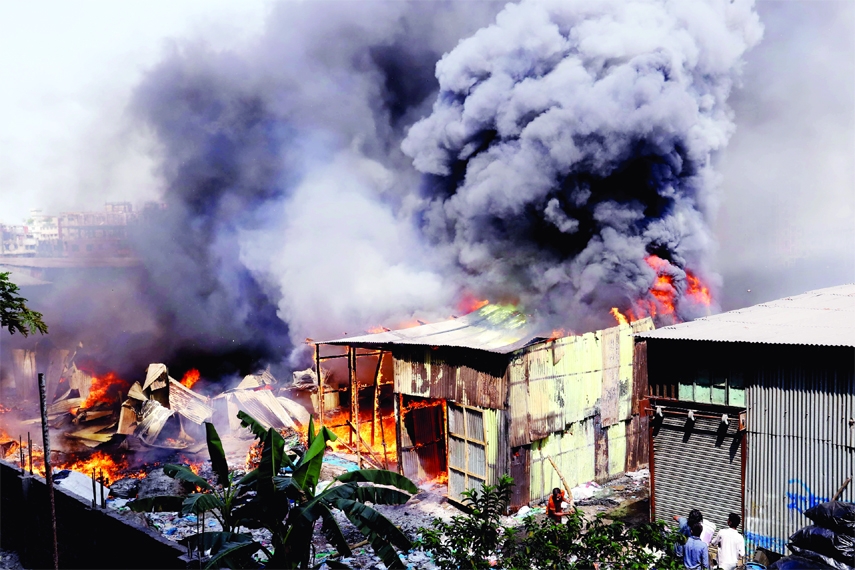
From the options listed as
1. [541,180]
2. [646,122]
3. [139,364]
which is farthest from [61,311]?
[646,122]

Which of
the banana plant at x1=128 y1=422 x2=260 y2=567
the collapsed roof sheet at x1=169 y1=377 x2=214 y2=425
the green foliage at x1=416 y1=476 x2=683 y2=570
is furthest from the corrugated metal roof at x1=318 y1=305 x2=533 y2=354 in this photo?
the green foliage at x1=416 y1=476 x2=683 y2=570

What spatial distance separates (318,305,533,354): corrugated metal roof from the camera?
12128 mm

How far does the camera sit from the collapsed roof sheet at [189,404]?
1543 cm

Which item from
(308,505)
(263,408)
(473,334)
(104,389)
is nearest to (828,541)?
(308,505)

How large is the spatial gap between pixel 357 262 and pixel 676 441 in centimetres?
1367

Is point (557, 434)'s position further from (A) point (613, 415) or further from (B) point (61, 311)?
(B) point (61, 311)

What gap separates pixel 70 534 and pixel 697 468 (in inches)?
345

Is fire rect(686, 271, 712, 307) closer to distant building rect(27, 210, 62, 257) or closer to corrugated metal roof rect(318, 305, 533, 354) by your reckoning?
corrugated metal roof rect(318, 305, 533, 354)

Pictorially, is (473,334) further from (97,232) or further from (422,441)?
(97,232)

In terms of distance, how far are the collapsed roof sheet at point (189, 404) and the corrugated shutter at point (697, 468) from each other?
33.5 feet

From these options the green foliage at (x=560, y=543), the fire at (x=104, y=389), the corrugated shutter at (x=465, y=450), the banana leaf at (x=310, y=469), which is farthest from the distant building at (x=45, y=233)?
the green foliage at (x=560, y=543)

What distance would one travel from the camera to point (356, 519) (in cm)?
665

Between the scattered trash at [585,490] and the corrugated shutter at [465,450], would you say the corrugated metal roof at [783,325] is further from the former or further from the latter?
the scattered trash at [585,490]

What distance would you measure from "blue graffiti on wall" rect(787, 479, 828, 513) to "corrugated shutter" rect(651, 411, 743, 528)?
629 mm
